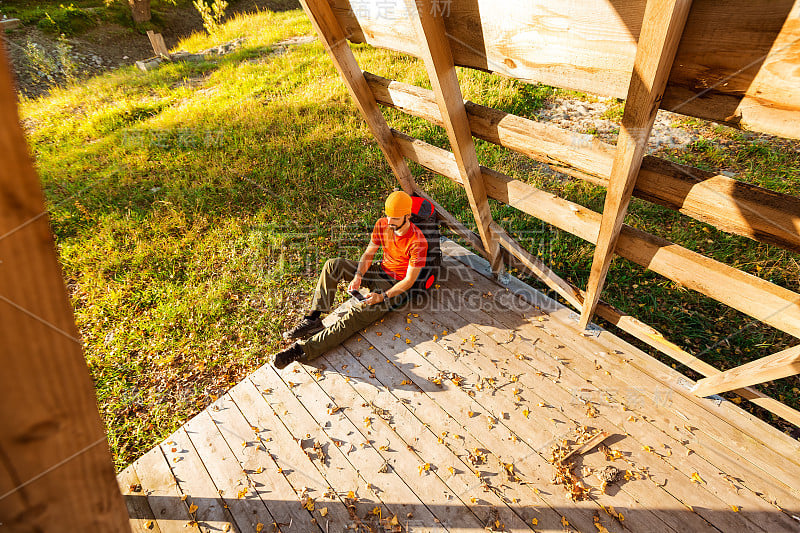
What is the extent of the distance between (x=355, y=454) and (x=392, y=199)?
2.41 m

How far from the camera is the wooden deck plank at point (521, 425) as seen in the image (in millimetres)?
2895

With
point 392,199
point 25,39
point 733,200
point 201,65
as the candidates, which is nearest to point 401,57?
point 201,65

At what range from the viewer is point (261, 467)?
3.42m

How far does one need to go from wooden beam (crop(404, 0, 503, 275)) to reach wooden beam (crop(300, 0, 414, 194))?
3.16 ft

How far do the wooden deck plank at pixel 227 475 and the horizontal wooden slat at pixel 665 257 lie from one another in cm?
325

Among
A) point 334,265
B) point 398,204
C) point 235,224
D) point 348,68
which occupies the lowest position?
point 235,224

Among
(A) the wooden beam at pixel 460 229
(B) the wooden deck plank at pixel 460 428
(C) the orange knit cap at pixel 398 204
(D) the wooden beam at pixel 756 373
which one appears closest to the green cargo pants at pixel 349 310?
(B) the wooden deck plank at pixel 460 428

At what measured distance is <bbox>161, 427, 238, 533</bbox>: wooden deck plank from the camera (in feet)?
10.3

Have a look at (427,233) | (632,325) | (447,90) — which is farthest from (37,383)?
(632,325)

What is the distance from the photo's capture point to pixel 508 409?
141 inches

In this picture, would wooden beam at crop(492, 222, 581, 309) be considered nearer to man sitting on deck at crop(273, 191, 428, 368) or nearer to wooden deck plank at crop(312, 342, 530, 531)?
man sitting on deck at crop(273, 191, 428, 368)

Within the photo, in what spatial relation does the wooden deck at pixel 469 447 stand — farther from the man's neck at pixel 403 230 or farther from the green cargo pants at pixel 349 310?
the man's neck at pixel 403 230

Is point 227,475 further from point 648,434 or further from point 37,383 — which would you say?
point 648,434

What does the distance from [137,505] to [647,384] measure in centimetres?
447
